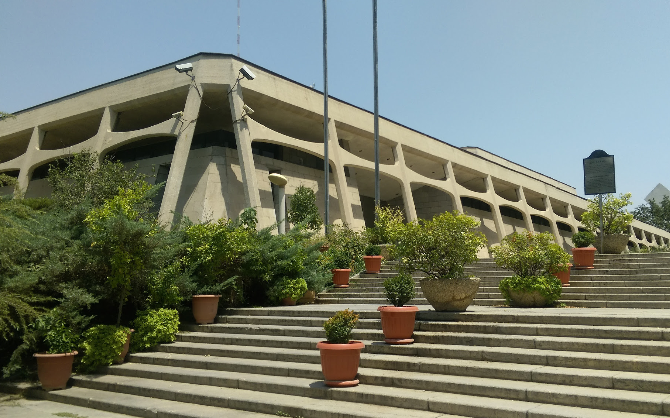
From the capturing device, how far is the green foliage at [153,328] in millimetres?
9594

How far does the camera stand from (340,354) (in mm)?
6547

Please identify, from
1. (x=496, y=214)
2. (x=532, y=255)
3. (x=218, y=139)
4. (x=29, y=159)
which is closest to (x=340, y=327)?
(x=532, y=255)

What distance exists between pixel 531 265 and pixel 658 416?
19.4ft

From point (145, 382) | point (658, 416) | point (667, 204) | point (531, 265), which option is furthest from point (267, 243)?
point (667, 204)

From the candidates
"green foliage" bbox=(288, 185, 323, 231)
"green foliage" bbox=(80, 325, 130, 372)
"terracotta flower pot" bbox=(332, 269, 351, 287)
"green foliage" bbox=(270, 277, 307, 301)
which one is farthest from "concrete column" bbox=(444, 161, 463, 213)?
"green foliage" bbox=(80, 325, 130, 372)

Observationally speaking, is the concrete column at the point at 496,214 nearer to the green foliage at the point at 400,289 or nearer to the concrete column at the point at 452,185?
the concrete column at the point at 452,185

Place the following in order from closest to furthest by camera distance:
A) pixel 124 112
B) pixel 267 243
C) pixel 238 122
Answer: pixel 267 243
pixel 238 122
pixel 124 112

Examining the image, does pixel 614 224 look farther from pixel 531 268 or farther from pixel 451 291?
pixel 451 291

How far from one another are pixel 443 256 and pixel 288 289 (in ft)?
15.2

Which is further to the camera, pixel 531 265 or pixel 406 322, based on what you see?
pixel 531 265

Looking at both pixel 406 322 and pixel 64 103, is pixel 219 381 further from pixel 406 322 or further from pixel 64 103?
pixel 64 103

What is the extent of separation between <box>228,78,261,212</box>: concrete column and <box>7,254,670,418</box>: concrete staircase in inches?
448

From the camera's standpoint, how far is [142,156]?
1001 inches

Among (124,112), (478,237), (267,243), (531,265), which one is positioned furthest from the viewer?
(124,112)
